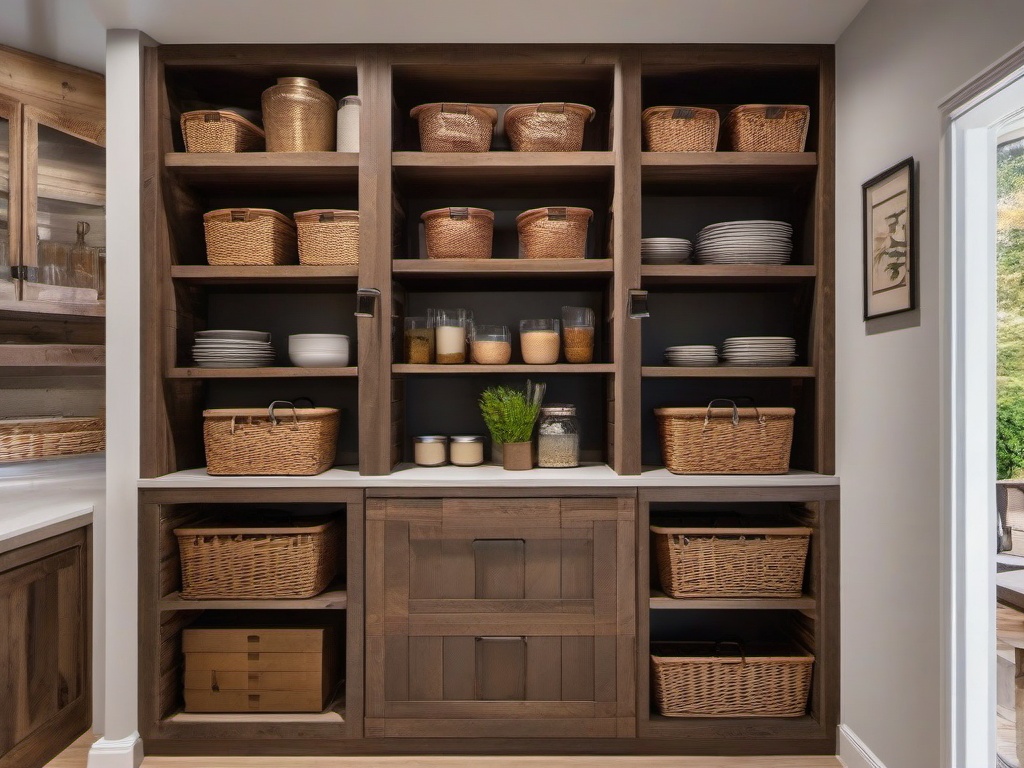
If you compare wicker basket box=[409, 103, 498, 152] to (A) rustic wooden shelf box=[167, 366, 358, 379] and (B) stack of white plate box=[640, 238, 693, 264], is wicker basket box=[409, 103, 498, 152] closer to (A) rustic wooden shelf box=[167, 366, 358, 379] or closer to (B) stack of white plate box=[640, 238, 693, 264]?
(B) stack of white plate box=[640, 238, 693, 264]

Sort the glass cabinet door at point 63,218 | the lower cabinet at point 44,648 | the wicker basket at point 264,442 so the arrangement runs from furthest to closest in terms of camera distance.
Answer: the glass cabinet door at point 63,218, the wicker basket at point 264,442, the lower cabinet at point 44,648

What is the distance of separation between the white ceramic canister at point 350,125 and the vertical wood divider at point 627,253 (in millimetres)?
912

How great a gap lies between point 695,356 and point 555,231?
2.21ft

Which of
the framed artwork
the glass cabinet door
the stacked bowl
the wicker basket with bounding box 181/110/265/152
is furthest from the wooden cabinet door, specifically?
the glass cabinet door

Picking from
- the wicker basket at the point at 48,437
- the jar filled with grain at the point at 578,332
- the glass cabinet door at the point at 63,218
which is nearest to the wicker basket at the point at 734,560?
the jar filled with grain at the point at 578,332

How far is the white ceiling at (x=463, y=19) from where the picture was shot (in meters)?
2.04

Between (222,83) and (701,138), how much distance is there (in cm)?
182

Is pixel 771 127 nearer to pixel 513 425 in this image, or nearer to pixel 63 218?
pixel 513 425

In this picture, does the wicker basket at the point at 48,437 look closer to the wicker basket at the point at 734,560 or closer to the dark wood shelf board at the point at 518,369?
the dark wood shelf board at the point at 518,369

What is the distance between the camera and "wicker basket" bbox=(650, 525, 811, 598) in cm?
222

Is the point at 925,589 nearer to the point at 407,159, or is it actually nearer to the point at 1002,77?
the point at 1002,77

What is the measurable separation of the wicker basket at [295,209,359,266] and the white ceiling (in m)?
0.59

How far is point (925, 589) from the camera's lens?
175 centimetres

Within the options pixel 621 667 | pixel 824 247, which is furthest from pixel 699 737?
pixel 824 247
